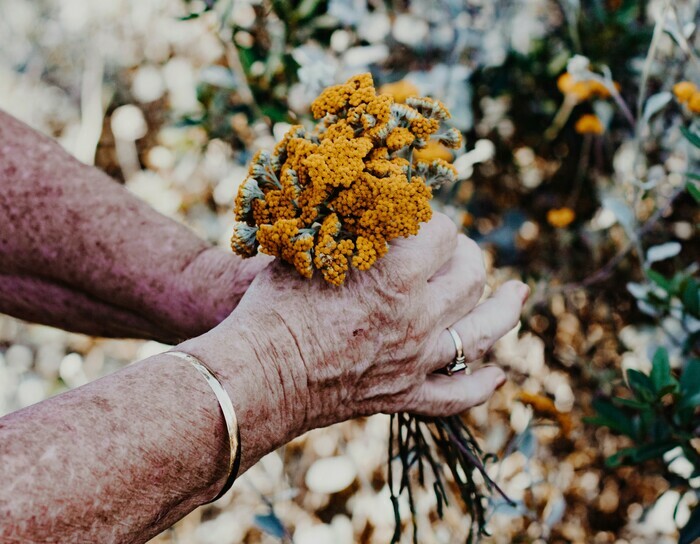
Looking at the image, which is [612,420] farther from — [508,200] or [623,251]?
[508,200]

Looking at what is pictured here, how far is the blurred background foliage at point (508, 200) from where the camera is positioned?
165 cm

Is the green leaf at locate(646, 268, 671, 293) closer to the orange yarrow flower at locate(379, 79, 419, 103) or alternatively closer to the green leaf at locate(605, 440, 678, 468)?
the green leaf at locate(605, 440, 678, 468)

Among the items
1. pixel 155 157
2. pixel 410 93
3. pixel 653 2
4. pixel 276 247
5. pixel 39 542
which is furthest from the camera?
pixel 155 157

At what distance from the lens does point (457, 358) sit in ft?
3.22

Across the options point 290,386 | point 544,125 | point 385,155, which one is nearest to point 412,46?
point 544,125

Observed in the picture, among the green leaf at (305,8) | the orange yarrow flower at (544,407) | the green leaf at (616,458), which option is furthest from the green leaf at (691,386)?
the green leaf at (305,8)

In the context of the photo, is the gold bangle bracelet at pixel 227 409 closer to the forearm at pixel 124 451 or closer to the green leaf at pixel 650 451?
the forearm at pixel 124 451

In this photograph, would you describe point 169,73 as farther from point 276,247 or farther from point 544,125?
point 276,247

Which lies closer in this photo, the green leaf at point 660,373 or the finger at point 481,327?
the finger at point 481,327

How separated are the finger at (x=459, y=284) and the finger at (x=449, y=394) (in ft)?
0.32

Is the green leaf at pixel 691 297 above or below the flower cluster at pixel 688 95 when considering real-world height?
below

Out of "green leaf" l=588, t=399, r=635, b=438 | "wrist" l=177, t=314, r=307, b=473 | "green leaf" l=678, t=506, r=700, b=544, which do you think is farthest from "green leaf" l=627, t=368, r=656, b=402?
"wrist" l=177, t=314, r=307, b=473

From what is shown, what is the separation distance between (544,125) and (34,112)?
193 centimetres

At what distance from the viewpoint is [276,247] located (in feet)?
2.62
